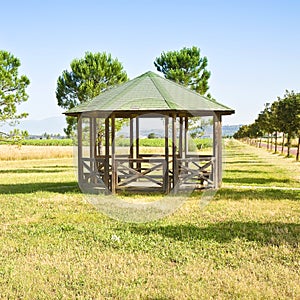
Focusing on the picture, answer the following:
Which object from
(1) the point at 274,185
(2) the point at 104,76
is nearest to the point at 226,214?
(1) the point at 274,185

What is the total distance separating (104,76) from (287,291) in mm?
25463

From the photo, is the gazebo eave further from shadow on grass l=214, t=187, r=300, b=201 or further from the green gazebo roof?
shadow on grass l=214, t=187, r=300, b=201

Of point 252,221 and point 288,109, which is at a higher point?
point 288,109

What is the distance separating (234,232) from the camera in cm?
909

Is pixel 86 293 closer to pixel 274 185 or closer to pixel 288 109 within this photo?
pixel 274 185

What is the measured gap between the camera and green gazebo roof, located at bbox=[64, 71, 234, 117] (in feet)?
47.4

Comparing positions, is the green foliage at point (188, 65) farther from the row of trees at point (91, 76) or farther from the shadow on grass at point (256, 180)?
the shadow on grass at point (256, 180)

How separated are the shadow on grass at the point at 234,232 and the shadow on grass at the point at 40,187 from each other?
23.2ft

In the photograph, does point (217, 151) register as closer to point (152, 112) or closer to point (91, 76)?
point (152, 112)

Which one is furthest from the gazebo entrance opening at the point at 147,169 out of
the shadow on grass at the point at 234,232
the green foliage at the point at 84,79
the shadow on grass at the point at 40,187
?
the green foliage at the point at 84,79

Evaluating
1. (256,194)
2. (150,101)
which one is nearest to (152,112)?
(150,101)

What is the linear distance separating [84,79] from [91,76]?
0.53m

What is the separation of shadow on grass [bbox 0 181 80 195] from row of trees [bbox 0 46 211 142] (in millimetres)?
7123

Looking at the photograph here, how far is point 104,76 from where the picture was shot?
30016 mm
